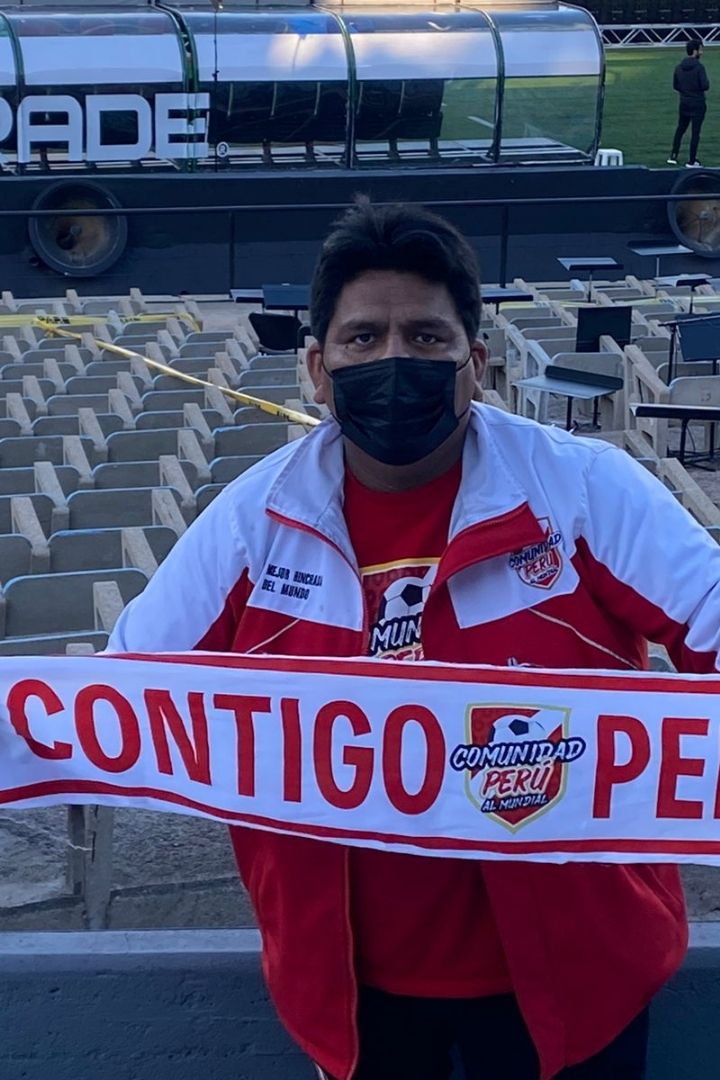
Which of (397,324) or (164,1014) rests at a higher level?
(397,324)

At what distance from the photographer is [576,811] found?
7.29ft

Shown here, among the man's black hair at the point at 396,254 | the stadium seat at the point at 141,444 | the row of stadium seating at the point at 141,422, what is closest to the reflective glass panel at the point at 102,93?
the row of stadium seating at the point at 141,422

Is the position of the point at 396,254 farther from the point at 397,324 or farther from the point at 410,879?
the point at 410,879

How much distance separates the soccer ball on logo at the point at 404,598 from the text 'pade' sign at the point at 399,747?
86 millimetres

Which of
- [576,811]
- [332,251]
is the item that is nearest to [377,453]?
[332,251]

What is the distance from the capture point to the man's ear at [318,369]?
221 centimetres

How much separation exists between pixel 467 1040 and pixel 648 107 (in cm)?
3795

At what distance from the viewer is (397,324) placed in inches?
83.7

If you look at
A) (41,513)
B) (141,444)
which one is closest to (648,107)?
(141,444)

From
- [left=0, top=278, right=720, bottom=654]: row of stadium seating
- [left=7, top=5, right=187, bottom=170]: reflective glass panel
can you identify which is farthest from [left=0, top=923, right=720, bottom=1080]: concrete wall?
[left=7, top=5, right=187, bottom=170]: reflective glass panel

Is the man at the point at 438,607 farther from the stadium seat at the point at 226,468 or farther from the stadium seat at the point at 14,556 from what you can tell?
the stadium seat at the point at 226,468

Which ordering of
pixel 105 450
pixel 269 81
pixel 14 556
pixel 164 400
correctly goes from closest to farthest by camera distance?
1. pixel 14 556
2. pixel 105 450
3. pixel 164 400
4. pixel 269 81

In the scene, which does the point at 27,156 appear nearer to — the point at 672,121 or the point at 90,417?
the point at 90,417

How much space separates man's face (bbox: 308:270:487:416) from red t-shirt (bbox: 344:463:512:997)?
0.51 feet
